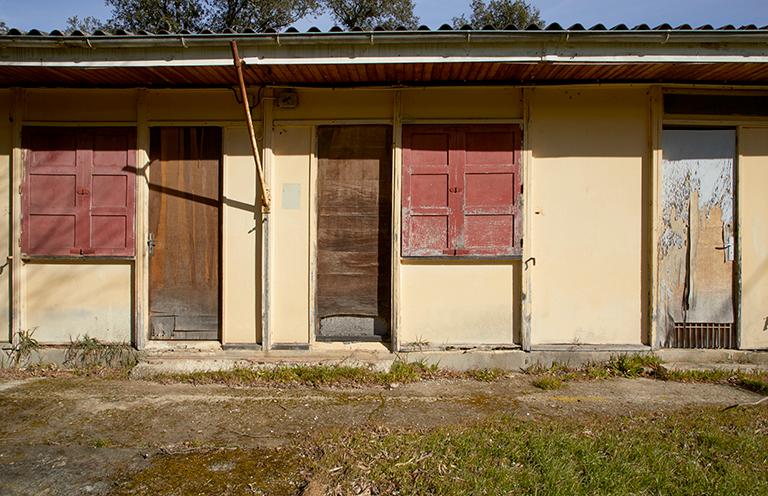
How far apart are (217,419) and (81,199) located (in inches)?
115

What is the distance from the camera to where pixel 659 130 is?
5.46m

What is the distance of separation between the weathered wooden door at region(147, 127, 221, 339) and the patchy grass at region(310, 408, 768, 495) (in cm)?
272

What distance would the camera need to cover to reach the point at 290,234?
5.58 meters

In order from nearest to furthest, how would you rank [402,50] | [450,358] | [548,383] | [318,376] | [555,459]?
[555,459]
[402,50]
[548,383]
[318,376]
[450,358]

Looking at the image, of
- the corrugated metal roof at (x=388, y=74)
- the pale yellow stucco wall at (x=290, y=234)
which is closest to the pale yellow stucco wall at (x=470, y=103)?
the corrugated metal roof at (x=388, y=74)

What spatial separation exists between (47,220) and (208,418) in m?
2.97

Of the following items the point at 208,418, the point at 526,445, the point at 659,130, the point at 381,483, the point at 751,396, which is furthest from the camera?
the point at 659,130

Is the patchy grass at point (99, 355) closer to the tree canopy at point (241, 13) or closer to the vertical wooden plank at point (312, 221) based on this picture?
the vertical wooden plank at point (312, 221)

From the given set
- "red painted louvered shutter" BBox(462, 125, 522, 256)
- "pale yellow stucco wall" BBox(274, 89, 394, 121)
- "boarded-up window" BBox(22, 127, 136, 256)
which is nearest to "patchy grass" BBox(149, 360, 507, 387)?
"red painted louvered shutter" BBox(462, 125, 522, 256)

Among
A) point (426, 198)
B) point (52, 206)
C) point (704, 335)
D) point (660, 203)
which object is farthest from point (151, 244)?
point (704, 335)

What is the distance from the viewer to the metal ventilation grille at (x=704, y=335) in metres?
5.55

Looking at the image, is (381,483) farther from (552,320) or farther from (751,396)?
(751,396)

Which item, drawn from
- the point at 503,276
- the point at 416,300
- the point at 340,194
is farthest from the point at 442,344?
the point at 340,194

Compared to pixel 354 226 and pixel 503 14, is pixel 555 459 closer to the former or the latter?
pixel 354 226
